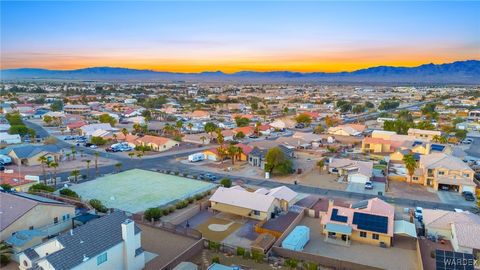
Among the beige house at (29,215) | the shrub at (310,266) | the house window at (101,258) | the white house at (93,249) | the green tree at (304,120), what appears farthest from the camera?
the green tree at (304,120)

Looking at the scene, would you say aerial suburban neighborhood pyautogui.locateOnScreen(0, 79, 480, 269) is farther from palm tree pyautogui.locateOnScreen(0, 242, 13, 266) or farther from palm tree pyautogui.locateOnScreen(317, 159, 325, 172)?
palm tree pyautogui.locateOnScreen(317, 159, 325, 172)

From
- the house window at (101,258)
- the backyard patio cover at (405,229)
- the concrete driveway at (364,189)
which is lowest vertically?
the concrete driveway at (364,189)

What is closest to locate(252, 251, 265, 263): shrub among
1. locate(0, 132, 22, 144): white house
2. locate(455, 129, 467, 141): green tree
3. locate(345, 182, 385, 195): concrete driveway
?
locate(345, 182, 385, 195): concrete driveway

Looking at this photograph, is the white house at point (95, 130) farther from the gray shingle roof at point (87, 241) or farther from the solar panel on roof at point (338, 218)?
→ the solar panel on roof at point (338, 218)

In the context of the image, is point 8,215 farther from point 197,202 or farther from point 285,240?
point 285,240

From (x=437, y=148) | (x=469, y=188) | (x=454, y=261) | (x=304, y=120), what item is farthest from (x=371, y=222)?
(x=304, y=120)

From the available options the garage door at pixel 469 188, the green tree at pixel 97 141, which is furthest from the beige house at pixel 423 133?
the green tree at pixel 97 141
